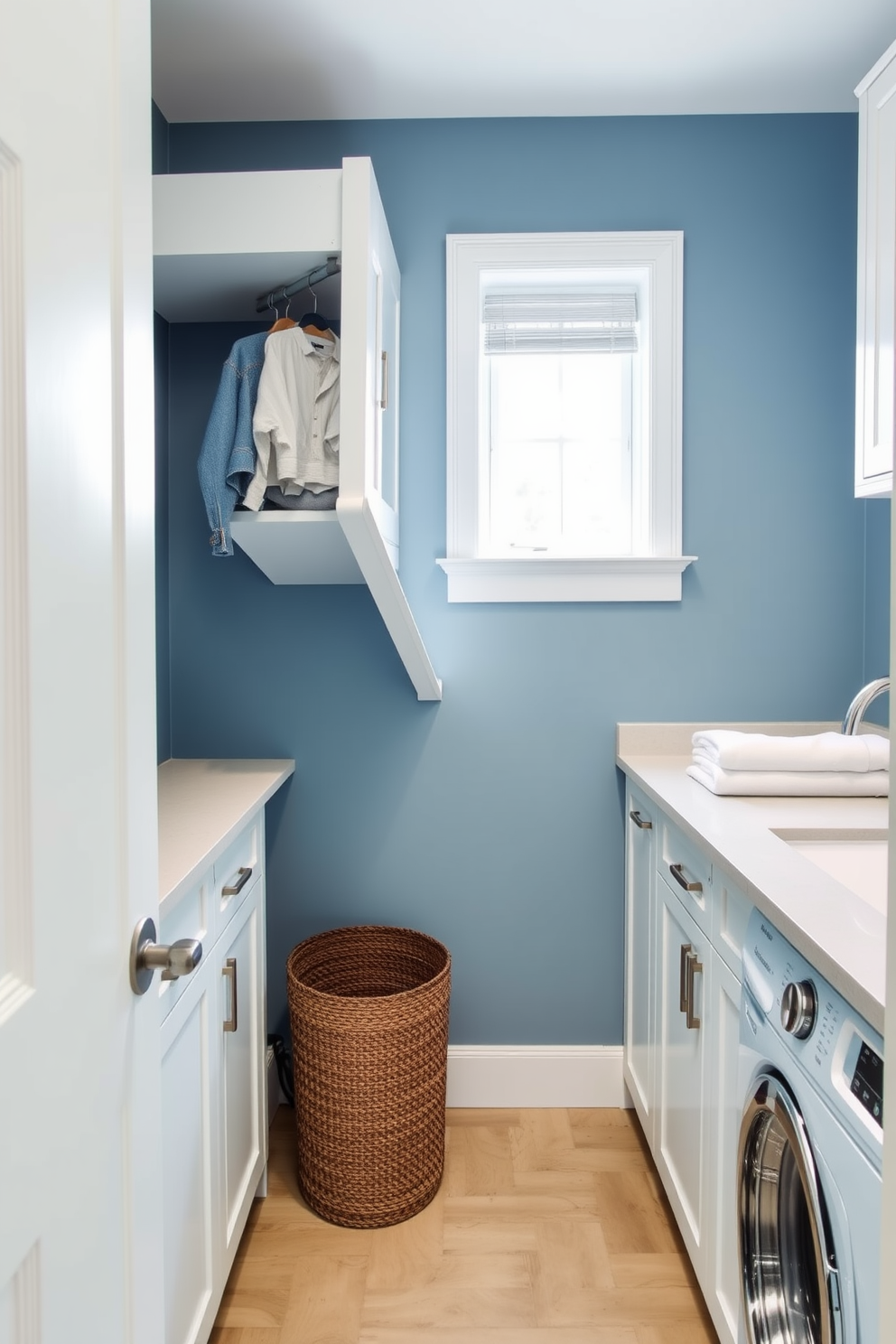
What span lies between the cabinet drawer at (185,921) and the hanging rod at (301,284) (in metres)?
1.21

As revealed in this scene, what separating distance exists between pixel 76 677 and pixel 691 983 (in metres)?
1.35

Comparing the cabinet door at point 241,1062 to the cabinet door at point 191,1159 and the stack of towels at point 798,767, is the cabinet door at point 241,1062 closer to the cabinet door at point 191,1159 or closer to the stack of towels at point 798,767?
the cabinet door at point 191,1159

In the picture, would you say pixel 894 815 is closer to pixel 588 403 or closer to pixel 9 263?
pixel 9 263

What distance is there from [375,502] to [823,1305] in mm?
1479

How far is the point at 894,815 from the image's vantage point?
458 millimetres

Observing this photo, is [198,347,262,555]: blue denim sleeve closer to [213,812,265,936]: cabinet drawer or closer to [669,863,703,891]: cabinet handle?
[213,812,265,936]: cabinet drawer

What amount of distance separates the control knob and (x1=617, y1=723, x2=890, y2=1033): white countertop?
5 centimetres

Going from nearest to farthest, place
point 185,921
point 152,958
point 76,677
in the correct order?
point 76,677 < point 152,958 < point 185,921

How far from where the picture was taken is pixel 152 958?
830 mm

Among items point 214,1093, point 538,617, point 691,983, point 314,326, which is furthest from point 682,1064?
point 314,326

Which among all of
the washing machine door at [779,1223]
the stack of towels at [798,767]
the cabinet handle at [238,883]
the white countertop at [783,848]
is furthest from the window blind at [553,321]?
the washing machine door at [779,1223]

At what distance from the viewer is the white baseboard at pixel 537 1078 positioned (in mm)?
2439

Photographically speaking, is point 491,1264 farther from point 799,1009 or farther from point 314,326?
point 314,326

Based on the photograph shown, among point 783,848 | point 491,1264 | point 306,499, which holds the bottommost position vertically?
point 491,1264
